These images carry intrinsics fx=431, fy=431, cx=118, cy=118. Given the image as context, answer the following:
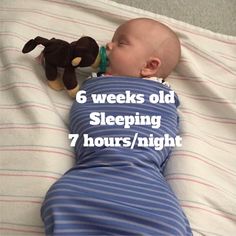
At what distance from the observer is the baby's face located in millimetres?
1023

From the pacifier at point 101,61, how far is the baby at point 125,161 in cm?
1

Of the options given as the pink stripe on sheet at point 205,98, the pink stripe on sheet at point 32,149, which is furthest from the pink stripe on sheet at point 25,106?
the pink stripe on sheet at point 205,98

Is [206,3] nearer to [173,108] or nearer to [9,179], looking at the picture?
[173,108]

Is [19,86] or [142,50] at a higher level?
[142,50]

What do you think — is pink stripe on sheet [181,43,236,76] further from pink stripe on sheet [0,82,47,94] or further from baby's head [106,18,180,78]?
pink stripe on sheet [0,82,47,94]

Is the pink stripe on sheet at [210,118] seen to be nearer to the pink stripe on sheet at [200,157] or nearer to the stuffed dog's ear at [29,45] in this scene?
the pink stripe on sheet at [200,157]

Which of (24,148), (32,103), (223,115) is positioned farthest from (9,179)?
(223,115)

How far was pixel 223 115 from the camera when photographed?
1074 mm

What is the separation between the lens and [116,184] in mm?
810

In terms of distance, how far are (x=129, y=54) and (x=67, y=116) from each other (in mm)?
208

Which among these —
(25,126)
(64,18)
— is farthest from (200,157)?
(64,18)

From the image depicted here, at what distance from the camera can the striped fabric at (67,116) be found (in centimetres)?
88

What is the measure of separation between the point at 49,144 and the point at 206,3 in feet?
2.41

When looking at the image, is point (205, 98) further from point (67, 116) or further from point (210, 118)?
point (67, 116)
